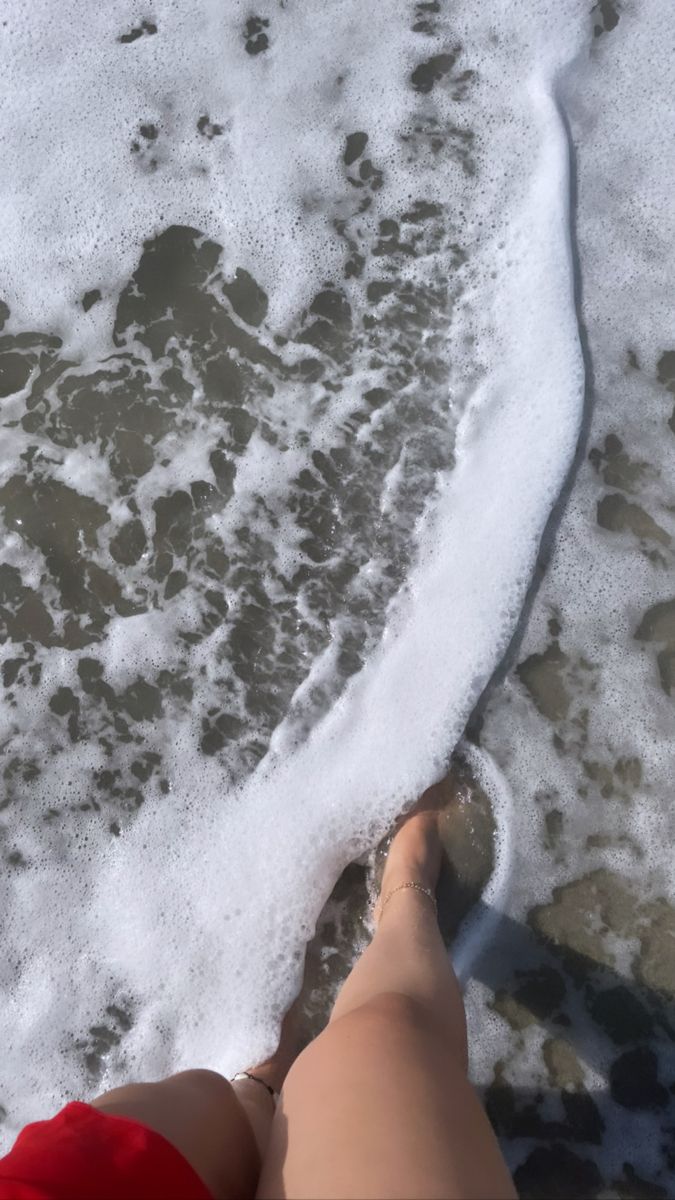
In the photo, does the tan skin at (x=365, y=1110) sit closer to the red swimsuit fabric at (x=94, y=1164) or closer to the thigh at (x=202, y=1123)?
the thigh at (x=202, y=1123)

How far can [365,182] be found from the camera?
98.0 inches

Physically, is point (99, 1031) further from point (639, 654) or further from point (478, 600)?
point (639, 654)

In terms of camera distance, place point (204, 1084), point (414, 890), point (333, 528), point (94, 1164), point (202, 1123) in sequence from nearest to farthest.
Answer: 1. point (94, 1164)
2. point (202, 1123)
3. point (204, 1084)
4. point (414, 890)
5. point (333, 528)

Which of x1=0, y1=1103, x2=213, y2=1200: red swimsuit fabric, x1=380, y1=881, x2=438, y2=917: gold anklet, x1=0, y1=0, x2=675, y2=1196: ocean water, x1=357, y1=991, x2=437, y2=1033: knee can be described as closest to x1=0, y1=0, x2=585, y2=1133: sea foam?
x1=0, y1=0, x2=675, y2=1196: ocean water

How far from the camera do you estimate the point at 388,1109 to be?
1.28 metres

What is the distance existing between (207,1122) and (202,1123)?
0.05 ft

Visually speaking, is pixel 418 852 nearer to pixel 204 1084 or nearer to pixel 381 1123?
pixel 204 1084

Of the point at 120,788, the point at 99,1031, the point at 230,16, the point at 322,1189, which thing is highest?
the point at 230,16

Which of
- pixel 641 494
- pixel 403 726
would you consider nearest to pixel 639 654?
pixel 641 494

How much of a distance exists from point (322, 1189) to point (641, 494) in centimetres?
177

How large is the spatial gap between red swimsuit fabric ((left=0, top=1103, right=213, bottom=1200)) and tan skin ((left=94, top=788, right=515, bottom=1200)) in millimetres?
116

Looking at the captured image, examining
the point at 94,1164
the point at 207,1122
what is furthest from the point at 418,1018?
the point at 94,1164

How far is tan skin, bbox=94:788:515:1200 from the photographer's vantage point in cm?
123

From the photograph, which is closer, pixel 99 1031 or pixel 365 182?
pixel 99 1031
